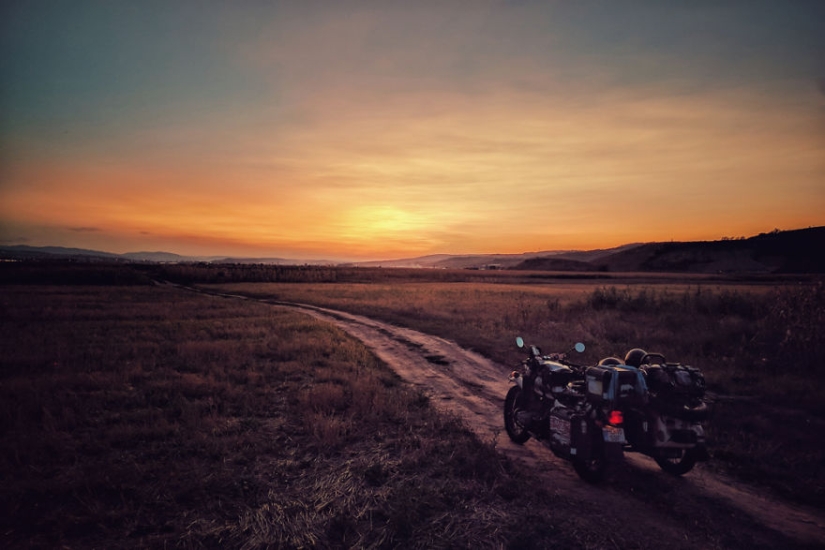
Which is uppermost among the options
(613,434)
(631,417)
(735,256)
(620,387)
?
(735,256)

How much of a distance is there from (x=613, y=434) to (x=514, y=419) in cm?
266

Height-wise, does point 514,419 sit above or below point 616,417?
below

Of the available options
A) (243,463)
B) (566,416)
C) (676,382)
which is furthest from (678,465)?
(243,463)

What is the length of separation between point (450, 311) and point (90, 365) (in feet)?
68.4

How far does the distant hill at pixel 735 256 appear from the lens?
350 feet

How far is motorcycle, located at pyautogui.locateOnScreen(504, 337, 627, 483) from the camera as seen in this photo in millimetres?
5922

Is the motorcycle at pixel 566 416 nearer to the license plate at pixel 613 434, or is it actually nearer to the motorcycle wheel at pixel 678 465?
the license plate at pixel 613 434

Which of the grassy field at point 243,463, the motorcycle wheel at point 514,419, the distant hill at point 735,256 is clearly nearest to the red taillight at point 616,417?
the grassy field at point 243,463

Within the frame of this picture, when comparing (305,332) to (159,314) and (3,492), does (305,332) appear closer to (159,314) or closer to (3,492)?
(159,314)

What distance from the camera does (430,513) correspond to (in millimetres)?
5695

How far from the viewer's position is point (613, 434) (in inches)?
230

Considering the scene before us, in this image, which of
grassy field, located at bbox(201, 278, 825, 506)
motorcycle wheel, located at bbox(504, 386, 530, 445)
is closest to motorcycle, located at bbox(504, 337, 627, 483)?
motorcycle wheel, located at bbox(504, 386, 530, 445)

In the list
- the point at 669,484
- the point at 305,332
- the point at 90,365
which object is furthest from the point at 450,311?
the point at 669,484

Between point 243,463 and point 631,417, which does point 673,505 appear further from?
point 243,463
